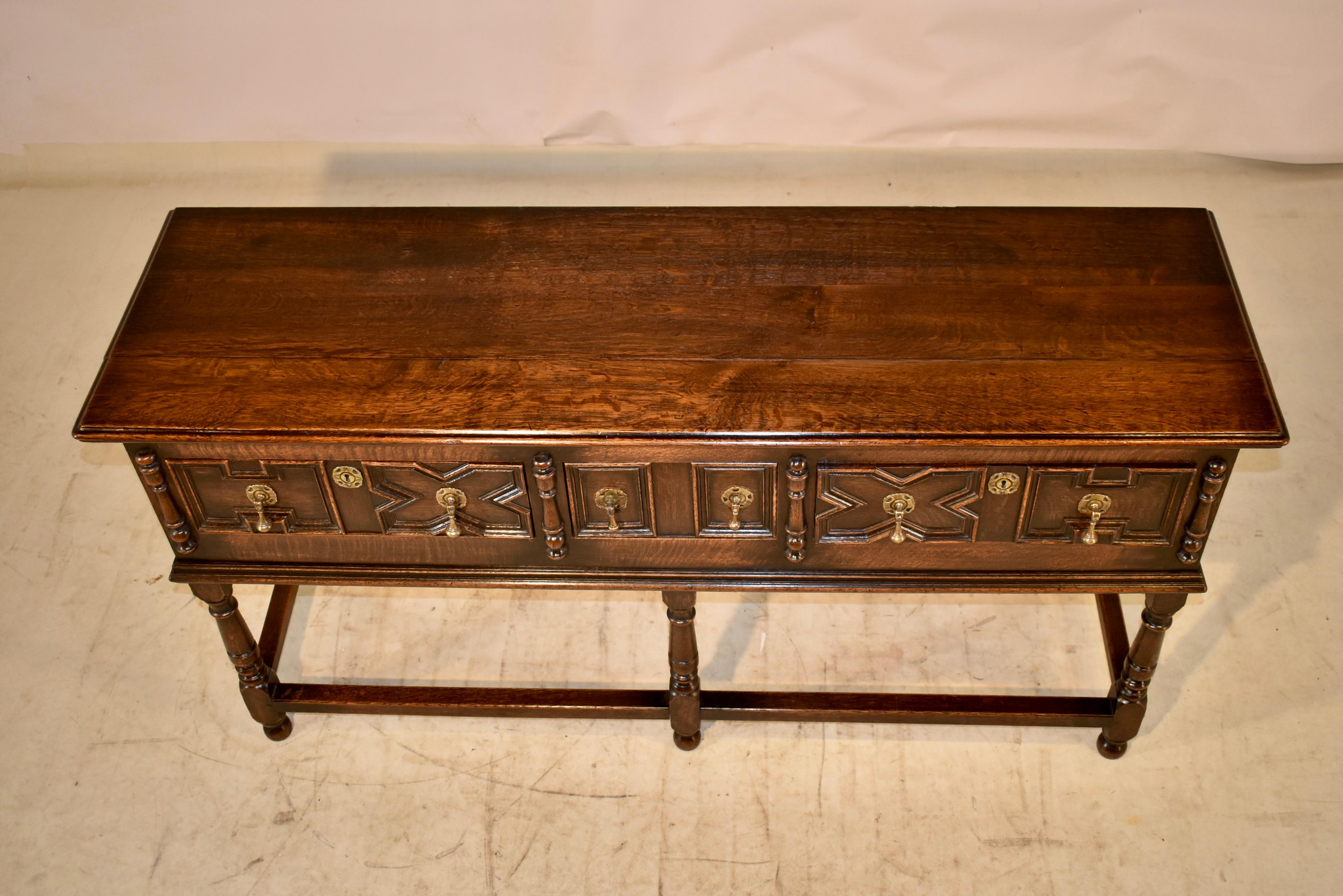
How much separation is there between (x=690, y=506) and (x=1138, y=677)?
1278 millimetres

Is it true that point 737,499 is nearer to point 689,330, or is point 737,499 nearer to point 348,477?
point 689,330

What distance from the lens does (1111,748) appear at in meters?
3.35

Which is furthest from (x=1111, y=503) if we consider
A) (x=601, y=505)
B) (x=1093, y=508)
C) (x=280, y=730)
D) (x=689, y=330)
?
(x=280, y=730)

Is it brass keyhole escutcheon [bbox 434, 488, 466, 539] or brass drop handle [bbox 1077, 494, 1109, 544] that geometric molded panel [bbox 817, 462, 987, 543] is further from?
brass keyhole escutcheon [bbox 434, 488, 466, 539]

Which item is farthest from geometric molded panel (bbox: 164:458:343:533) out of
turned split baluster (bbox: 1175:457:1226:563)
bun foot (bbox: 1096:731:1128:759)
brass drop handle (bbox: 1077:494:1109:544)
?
bun foot (bbox: 1096:731:1128:759)

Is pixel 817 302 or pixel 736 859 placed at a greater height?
pixel 817 302

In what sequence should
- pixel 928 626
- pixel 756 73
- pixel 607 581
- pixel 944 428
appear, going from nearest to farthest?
1. pixel 944 428
2. pixel 607 581
3. pixel 928 626
4. pixel 756 73

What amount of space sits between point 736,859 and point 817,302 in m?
1.43

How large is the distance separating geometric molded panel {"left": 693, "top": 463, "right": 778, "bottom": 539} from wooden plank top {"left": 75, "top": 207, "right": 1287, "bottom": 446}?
0.12m

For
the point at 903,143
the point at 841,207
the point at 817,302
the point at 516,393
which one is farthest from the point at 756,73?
the point at 516,393

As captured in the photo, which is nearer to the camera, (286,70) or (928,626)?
(928,626)

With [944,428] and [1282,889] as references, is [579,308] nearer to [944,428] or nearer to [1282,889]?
[944,428]

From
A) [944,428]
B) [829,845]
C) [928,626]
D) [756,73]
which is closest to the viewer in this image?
[944,428]

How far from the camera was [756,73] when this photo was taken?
488 centimetres
